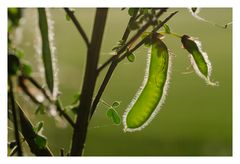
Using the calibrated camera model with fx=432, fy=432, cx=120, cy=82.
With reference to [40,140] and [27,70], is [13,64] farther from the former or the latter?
[40,140]

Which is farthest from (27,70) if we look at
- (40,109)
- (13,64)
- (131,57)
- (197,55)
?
(197,55)

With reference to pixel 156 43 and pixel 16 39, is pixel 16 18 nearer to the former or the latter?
pixel 16 39

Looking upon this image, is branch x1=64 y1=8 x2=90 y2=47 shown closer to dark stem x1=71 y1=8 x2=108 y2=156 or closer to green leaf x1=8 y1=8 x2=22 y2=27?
dark stem x1=71 y1=8 x2=108 y2=156

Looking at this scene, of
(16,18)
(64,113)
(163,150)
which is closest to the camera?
(16,18)

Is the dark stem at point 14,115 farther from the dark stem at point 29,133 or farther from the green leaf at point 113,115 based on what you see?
the green leaf at point 113,115

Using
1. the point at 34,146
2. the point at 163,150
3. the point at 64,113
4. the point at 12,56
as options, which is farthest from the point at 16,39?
the point at 163,150

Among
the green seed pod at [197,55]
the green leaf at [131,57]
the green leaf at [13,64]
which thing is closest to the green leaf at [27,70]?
the green leaf at [13,64]

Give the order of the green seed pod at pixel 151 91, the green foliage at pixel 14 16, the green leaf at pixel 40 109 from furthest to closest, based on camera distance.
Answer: the green seed pod at pixel 151 91, the green leaf at pixel 40 109, the green foliage at pixel 14 16
